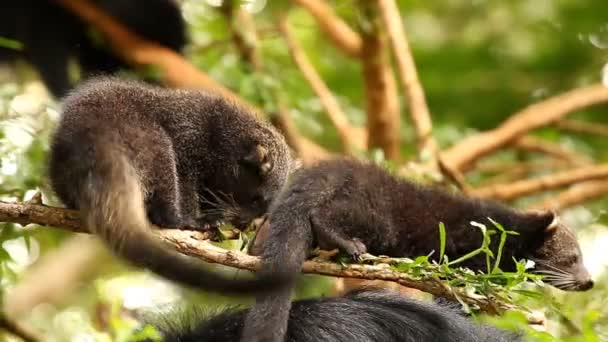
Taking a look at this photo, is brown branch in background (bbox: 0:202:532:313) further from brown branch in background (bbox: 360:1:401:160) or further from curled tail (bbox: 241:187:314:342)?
brown branch in background (bbox: 360:1:401:160)

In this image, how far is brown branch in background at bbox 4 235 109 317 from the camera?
4922 mm

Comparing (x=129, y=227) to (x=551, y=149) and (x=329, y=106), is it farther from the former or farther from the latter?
(x=551, y=149)

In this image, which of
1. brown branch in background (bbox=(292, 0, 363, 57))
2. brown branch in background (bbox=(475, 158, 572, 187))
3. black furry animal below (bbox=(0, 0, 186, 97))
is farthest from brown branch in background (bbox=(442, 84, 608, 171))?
black furry animal below (bbox=(0, 0, 186, 97))

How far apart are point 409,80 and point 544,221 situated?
1.08 m

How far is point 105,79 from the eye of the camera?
3.46m

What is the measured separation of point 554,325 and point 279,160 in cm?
112

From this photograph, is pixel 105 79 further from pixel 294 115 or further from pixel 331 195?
pixel 294 115

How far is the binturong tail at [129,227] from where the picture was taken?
2504 mm

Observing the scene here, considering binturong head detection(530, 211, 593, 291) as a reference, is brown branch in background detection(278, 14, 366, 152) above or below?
above

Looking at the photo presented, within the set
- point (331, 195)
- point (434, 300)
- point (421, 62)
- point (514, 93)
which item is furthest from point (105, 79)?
point (514, 93)

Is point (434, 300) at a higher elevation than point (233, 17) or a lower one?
lower

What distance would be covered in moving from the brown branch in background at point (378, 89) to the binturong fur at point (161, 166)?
1389mm

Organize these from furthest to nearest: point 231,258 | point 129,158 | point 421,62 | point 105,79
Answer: point 421,62, point 105,79, point 129,158, point 231,258

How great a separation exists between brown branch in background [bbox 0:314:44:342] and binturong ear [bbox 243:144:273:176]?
959 mm
